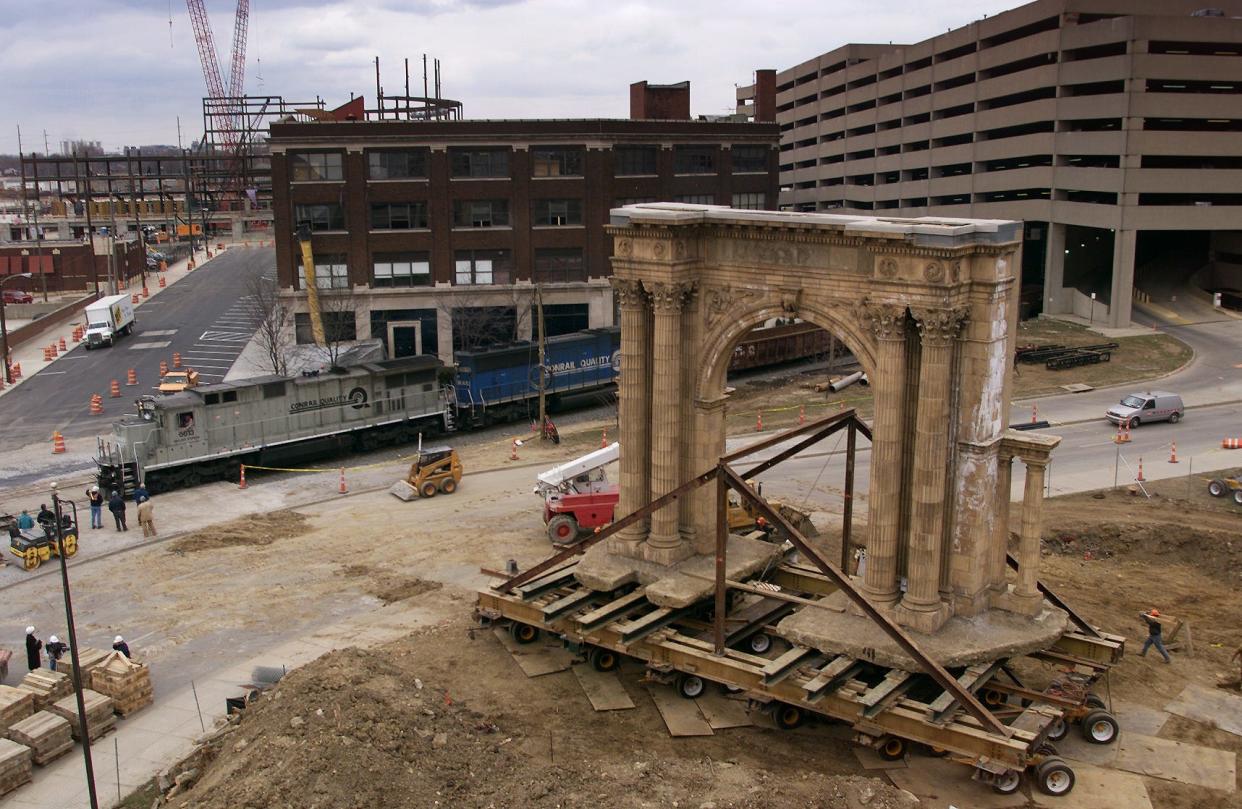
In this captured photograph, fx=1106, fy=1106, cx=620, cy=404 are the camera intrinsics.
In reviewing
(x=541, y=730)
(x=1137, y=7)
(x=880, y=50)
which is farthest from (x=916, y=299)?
(x=880, y=50)

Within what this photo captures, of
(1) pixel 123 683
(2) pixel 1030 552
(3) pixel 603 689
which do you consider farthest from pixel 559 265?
(2) pixel 1030 552

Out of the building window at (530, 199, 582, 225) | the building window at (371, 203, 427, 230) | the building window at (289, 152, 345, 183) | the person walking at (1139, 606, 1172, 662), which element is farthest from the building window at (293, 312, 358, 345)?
the person walking at (1139, 606, 1172, 662)

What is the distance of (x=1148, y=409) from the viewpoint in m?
50.8

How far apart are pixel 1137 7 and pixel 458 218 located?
5058 centimetres

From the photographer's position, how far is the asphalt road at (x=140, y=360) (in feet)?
188

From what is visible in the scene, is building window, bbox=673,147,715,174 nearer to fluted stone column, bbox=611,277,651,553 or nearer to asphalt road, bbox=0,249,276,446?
asphalt road, bbox=0,249,276,446

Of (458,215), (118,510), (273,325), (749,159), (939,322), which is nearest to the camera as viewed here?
(939,322)

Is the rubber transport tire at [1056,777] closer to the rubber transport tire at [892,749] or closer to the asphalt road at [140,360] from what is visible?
the rubber transport tire at [892,749]

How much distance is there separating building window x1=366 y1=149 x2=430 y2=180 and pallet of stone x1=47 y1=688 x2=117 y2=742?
165 ft

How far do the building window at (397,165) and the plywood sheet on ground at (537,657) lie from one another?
160ft

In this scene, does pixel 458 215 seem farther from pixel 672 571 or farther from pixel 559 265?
pixel 672 571

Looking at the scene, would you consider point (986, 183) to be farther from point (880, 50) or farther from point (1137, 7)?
point (880, 50)

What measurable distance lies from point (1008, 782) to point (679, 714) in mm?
6879

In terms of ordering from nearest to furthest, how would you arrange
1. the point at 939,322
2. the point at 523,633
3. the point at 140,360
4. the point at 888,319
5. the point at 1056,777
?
the point at 1056,777, the point at 939,322, the point at 888,319, the point at 523,633, the point at 140,360
